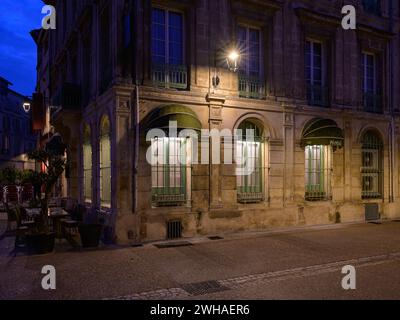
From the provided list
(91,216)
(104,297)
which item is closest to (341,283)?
(104,297)

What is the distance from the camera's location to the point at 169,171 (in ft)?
34.8

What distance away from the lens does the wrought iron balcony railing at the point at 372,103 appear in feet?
46.7

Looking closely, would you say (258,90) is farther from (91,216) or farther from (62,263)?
(62,263)

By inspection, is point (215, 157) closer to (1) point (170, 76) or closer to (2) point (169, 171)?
(2) point (169, 171)

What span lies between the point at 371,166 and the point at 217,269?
32.6ft

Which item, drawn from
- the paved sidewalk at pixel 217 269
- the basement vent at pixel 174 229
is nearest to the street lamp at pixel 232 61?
the basement vent at pixel 174 229

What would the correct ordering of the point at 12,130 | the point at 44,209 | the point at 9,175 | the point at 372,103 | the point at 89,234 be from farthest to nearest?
the point at 12,130
the point at 9,175
the point at 372,103
the point at 89,234
the point at 44,209

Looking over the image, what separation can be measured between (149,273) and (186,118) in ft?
14.9

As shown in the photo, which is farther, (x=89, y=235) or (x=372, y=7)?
(x=372, y=7)

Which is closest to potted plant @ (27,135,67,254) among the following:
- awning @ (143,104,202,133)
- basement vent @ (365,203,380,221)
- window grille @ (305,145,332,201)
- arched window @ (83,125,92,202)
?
awning @ (143,104,202,133)

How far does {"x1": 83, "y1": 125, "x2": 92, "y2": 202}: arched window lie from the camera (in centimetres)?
1332

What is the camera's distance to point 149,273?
689 cm

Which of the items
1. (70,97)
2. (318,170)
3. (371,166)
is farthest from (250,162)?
(70,97)

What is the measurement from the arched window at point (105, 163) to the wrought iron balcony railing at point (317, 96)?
273 inches
